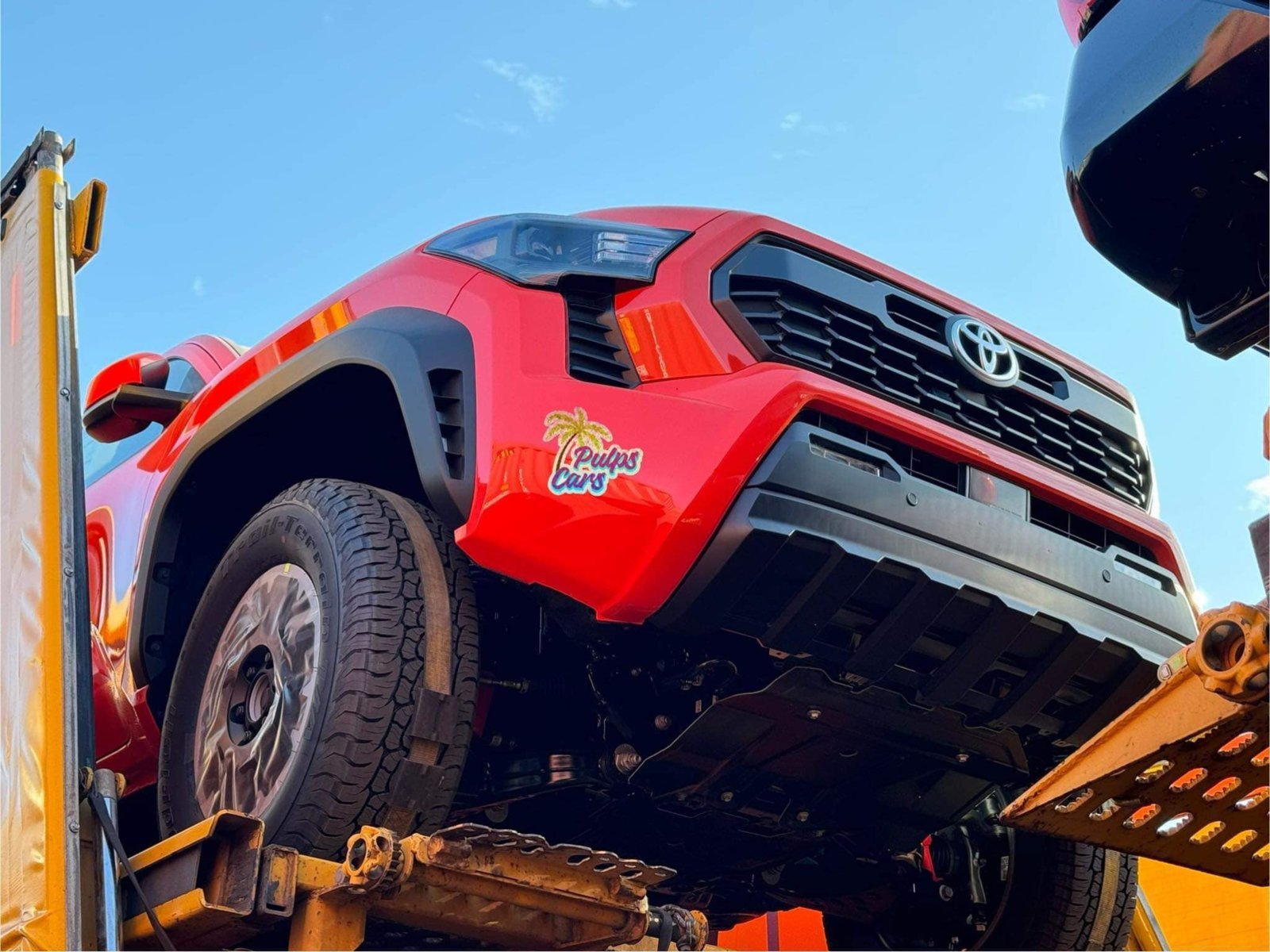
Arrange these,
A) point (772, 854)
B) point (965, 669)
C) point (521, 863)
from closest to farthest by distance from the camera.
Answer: point (521, 863) < point (965, 669) < point (772, 854)

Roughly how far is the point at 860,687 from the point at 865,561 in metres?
0.39

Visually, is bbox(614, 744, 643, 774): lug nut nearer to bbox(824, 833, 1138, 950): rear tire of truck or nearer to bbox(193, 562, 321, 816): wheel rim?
bbox(193, 562, 321, 816): wheel rim

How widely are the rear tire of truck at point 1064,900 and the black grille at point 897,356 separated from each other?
1.03 m

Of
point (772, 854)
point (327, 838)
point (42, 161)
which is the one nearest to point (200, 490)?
point (42, 161)

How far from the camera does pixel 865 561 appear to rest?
2787 mm

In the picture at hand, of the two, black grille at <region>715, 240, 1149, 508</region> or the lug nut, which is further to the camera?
the lug nut

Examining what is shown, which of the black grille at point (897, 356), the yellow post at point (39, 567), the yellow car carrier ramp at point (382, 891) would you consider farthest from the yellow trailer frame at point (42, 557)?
the black grille at point (897, 356)

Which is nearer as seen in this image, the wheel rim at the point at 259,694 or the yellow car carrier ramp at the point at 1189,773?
the yellow car carrier ramp at the point at 1189,773

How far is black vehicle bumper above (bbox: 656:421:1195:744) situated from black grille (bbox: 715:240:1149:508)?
23cm

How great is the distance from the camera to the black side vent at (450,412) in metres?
3.08

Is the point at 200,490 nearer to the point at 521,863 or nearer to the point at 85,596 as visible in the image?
the point at 85,596

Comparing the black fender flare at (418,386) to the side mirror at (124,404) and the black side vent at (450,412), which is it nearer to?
the black side vent at (450,412)

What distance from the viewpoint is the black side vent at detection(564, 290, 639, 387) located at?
301 centimetres

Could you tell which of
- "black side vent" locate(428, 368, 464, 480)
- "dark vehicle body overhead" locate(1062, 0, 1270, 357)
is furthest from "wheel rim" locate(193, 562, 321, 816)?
"dark vehicle body overhead" locate(1062, 0, 1270, 357)
